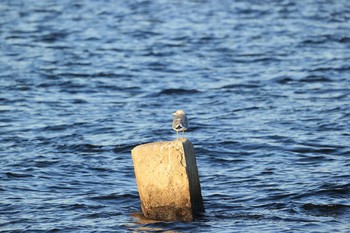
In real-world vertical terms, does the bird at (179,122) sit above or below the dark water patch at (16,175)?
above

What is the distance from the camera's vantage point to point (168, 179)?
10273mm

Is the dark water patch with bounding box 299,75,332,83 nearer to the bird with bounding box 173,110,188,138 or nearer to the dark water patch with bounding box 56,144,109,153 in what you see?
the dark water patch with bounding box 56,144,109,153

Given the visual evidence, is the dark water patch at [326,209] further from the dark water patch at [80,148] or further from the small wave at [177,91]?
the small wave at [177,91]

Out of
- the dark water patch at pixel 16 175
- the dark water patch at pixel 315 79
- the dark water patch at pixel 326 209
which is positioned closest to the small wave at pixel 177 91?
the dark water patch at pixel 315 79

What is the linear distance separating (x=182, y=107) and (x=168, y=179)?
873 cm

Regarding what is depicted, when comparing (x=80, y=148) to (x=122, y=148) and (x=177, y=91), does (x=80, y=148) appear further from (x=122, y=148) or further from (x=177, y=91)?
(x=177, y=91)

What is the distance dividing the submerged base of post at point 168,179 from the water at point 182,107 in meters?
0.20

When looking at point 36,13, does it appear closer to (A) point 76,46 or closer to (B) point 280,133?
(A) point 76,46

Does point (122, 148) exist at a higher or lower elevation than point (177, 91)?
lower

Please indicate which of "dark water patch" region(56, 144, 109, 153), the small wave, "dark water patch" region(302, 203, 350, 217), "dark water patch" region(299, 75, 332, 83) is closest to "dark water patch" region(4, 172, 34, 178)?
"dark water patch" region(56, 144, 109, 153)

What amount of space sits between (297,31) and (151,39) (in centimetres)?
508

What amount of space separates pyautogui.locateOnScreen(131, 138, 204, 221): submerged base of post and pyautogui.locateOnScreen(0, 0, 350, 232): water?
0.67 ft

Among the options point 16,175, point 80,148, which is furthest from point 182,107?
point 16,175

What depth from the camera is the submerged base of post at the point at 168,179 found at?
10.2 m
